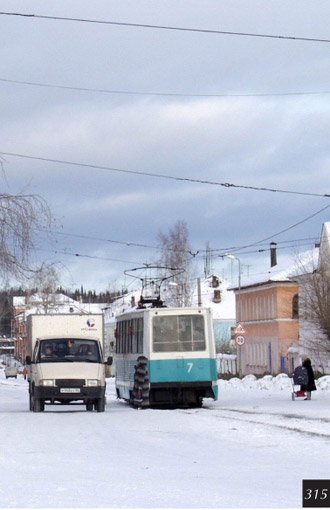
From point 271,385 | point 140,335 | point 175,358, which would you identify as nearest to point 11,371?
point 271,385

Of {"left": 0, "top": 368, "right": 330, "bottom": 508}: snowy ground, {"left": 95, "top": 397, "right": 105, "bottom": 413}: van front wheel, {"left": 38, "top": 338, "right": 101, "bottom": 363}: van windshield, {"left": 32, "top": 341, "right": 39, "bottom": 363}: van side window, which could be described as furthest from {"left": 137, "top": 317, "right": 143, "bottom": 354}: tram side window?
{"left": 0, "top": 368, "right": 330, "bottom": 508}: snowy ground

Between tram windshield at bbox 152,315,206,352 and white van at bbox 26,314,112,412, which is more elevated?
tram windshield at bbox 152,315,206,352

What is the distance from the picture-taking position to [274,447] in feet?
53.4

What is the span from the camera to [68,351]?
2892cm

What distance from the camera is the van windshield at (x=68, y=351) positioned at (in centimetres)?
2872

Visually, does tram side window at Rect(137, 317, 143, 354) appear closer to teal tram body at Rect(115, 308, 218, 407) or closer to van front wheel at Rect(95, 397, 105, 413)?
teal tram body at Rect(115, 308, 218, 407)

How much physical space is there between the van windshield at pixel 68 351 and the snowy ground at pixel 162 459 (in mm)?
3396

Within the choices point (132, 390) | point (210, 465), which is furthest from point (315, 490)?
point (132, 390)

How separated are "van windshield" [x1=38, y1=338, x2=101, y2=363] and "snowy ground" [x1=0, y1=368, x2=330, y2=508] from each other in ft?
11.1

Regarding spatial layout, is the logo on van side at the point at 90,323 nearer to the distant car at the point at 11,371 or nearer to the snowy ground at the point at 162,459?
the snowy ground at the point at 162,459

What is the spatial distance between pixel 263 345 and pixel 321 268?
26.3 meters

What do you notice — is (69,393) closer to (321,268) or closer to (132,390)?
(132,390)

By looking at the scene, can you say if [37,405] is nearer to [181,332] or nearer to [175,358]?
[175,358]

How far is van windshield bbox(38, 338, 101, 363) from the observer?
94.2 ft
